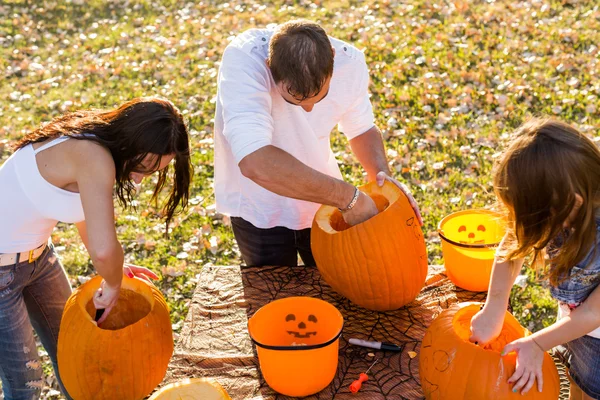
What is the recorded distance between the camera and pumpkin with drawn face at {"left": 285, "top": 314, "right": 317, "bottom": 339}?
7.49ft

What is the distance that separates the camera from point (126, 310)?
8.00 ft

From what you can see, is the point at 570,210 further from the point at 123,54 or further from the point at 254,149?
the point at 123,54

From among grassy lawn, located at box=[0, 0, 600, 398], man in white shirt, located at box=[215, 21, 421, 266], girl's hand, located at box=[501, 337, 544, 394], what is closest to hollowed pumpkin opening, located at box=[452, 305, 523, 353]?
girl's hand, located at box=[501, 337, 544, 394]

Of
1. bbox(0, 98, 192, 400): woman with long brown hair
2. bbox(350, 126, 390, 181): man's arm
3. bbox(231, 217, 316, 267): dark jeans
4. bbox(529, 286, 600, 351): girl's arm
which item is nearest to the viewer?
bbox(529, 286, 600, 351): girl's arm

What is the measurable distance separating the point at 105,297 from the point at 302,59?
1.08 m

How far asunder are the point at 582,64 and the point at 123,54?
4618 millimetres

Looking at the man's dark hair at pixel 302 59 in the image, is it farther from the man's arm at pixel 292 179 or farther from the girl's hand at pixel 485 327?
the girl's hand at pixel 485 327

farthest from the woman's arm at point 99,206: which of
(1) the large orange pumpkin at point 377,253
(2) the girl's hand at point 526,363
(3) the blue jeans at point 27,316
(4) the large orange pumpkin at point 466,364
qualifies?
(2) the girl's hand at point 526,363

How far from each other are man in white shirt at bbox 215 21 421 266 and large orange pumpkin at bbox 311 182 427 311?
8 cm

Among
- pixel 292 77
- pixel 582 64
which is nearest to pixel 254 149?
pixel 292 77

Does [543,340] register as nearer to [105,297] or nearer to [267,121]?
[267,121]

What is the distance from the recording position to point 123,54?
273 inches

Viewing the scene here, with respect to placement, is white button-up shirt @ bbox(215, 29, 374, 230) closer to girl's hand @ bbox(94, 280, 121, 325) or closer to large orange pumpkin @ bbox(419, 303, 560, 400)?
girl's hand @ bbox(94, 280, 121, 325)

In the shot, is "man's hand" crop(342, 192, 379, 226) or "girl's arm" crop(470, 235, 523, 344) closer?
"girl's arm" crop(470, 235, 523, 344)
